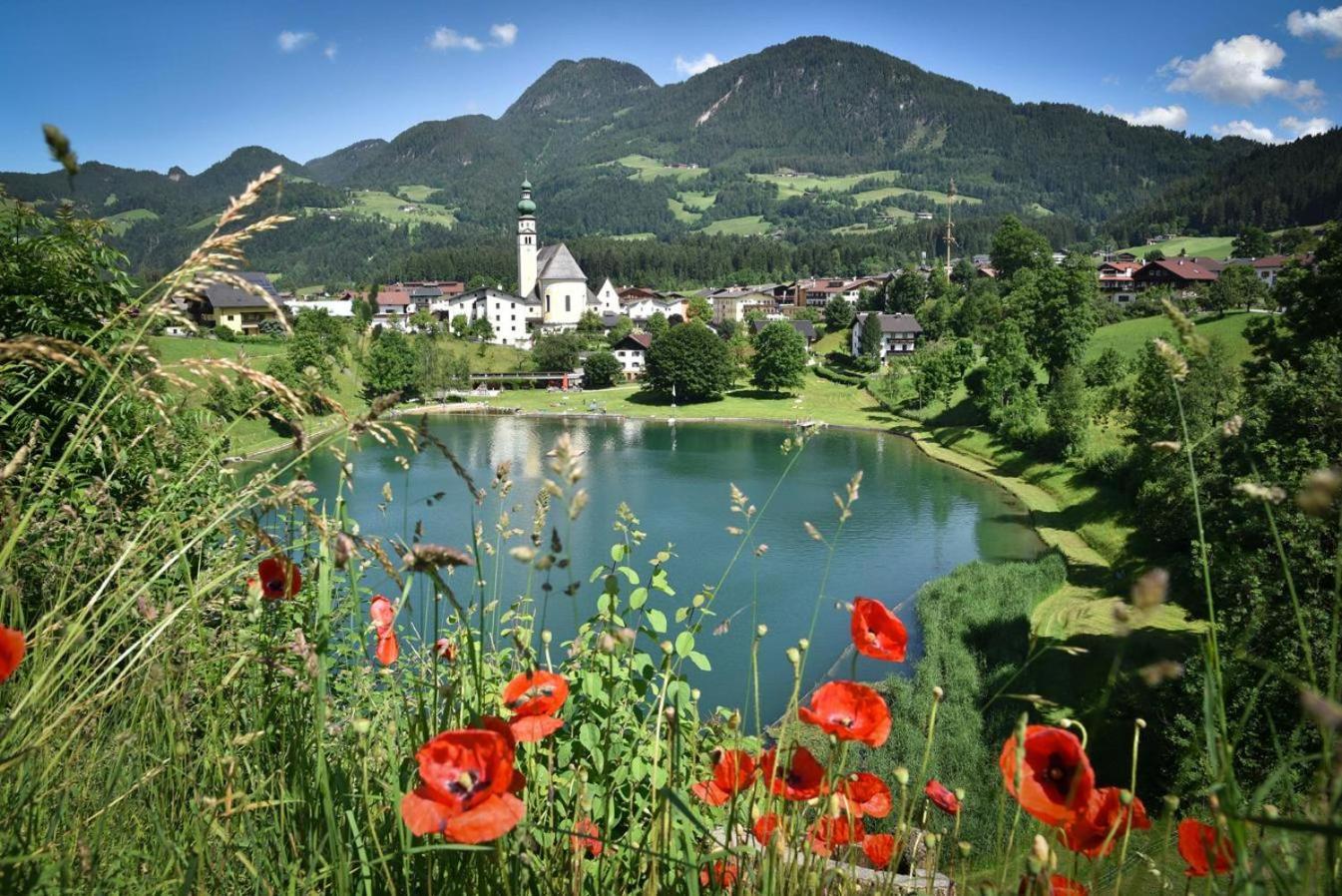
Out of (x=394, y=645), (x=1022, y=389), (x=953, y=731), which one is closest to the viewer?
(x=394, y=645)

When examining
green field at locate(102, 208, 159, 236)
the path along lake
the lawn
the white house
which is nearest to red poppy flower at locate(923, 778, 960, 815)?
the path along lake

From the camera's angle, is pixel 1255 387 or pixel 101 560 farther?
pixel 1255 387

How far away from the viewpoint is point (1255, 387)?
1333 cm

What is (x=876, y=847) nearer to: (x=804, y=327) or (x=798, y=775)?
(x=798, y=775)

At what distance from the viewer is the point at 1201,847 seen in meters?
1.12

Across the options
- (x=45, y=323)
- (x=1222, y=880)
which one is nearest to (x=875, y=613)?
(x=1222, y=880)

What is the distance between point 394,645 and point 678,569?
1680 cm

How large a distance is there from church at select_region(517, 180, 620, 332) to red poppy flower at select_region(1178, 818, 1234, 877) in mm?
81155

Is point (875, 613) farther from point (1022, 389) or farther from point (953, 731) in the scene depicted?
point (1022, 389)

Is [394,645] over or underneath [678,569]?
over

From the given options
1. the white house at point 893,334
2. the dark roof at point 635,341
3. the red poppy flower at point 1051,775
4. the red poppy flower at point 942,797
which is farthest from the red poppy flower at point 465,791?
the dark roof at point 635,341

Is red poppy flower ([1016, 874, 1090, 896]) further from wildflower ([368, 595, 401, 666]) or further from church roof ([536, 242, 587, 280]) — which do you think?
church roof ([536, 242, 587, 280])

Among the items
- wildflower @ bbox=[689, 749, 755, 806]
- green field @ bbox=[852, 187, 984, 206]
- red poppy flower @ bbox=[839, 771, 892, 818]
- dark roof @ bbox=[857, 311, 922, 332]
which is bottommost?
red poppy flower @ bbox=[839, 771, 892, 818]

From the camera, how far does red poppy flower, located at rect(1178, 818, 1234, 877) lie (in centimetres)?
106
